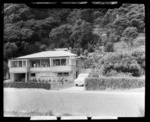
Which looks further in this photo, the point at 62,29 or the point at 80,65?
the point at 80,65

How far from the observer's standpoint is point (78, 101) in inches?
382

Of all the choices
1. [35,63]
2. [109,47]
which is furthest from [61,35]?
[109,47]

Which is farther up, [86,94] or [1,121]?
[1,121]

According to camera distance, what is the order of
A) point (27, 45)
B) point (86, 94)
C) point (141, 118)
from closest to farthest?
point (141, 118) < point (27, 45) < point (86, 94)

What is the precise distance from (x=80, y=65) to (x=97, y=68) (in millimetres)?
725

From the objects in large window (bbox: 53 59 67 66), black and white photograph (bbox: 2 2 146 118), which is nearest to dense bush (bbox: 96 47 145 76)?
black and white photograph (bbox: 2 2 146 118)

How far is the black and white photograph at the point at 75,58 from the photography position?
293 inches

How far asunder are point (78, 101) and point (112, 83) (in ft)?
6.56

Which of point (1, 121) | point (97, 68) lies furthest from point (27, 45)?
point (1, 121)

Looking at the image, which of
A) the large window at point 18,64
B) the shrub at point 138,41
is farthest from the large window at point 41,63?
the shrub at point 138,41

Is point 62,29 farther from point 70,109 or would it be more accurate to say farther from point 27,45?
point 70,109

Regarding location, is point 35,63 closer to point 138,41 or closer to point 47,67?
point 47,67

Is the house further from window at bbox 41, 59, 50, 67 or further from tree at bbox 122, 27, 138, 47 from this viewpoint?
tree at bbox 122, 27, 138, 47
